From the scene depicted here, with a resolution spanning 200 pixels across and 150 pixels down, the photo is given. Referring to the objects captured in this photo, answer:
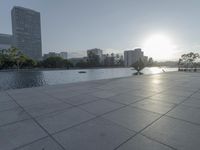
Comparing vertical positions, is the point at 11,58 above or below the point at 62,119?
above

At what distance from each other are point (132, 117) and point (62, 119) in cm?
164

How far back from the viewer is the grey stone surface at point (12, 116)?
3026mm

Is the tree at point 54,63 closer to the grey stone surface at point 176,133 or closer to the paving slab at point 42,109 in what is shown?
the paving slab at point 42,109

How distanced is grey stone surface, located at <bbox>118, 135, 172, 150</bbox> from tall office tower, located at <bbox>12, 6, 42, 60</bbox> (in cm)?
14870

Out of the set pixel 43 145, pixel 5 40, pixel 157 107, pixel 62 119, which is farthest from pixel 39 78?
pixel 5 40

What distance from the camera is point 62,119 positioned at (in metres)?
3.04

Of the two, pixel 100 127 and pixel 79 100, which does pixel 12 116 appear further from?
pixel 100 127

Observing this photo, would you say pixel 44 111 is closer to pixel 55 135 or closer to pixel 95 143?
pixel 55 135

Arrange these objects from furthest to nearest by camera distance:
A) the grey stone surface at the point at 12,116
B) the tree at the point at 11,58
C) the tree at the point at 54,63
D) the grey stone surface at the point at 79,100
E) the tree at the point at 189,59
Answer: the tree at the point at 54,63
the tree at the point at 11,58
the tree at the point at 189,59
the grey stone surface at the point at 79,100
the grey stone surface at the point at 12,116

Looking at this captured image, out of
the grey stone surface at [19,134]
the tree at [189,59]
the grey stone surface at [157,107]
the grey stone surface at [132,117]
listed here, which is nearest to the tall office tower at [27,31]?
the tree at [189,59]

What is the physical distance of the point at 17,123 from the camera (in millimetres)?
2871

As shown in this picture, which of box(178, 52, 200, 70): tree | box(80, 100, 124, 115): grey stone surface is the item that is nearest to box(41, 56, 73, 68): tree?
box(178, 52, 200, 70): tree

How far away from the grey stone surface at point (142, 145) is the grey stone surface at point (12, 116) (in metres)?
2.45

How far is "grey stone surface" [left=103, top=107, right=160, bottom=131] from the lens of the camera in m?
2.75
